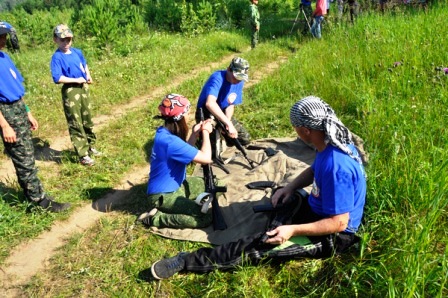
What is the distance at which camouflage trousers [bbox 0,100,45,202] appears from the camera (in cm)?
380

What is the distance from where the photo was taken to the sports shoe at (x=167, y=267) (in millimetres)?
3031

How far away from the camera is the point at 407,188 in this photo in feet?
9.43

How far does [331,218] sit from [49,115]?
237 inches

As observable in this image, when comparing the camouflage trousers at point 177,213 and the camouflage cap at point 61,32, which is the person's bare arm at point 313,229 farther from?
the camouflage cap at point 61,32

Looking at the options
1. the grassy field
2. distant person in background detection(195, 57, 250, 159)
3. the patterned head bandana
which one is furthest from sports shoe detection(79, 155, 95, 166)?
the patterned head bandana

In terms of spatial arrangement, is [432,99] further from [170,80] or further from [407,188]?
[170,80]

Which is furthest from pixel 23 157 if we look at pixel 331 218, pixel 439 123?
pixel 439 123

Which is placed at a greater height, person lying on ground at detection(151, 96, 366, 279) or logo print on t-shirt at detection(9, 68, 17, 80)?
logo print on t-shirt at detection(9, 68, 17, 80)

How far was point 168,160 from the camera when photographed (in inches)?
141

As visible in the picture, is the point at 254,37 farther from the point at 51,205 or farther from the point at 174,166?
the point at 51,205

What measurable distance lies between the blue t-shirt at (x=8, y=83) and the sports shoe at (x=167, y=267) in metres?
2.38

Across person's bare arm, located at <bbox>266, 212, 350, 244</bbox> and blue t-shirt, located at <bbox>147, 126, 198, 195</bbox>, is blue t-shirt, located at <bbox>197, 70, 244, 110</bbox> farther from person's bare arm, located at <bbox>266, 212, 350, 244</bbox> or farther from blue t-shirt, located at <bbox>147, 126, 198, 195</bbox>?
person's bare arm, located at <bbox>266, 212, 350, 244</bbox>

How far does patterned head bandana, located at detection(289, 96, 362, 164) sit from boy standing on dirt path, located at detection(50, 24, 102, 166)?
3.63m

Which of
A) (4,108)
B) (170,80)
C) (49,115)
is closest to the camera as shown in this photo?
(4,108)
